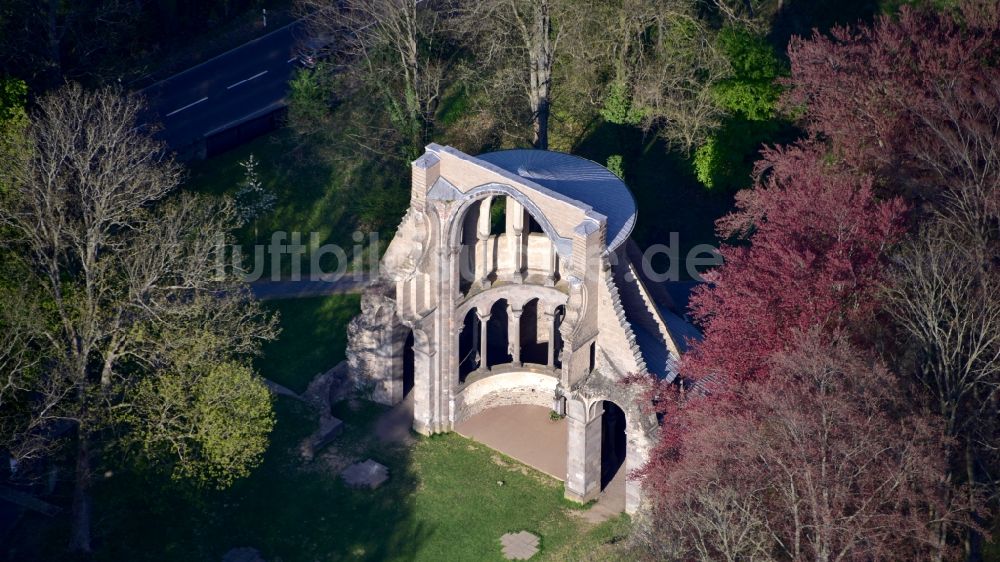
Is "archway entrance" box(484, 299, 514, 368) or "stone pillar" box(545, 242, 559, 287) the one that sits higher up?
"stone pillar" box(545, 242, 559, 287)

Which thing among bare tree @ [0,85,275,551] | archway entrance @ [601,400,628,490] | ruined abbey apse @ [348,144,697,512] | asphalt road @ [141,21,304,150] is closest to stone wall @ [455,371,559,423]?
ruined abbey apse @ [348,144,697,512]

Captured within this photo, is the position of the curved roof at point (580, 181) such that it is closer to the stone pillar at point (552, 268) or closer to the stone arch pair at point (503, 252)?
the stone arch pair at point (503, 252)

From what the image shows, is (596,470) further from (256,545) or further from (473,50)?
(473,50)

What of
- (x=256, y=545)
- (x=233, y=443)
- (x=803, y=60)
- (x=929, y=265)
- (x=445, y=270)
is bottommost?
(x=256, y=545)

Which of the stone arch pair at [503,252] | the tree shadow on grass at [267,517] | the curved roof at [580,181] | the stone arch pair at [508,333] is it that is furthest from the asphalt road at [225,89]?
the curved roof at [580,181]

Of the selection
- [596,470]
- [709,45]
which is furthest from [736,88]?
[596,470]

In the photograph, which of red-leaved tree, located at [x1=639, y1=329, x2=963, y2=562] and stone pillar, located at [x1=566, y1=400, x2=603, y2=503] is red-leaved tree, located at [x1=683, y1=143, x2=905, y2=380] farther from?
stone pillar, located at [x1=566, y1=400, x2=603, y2=503]
